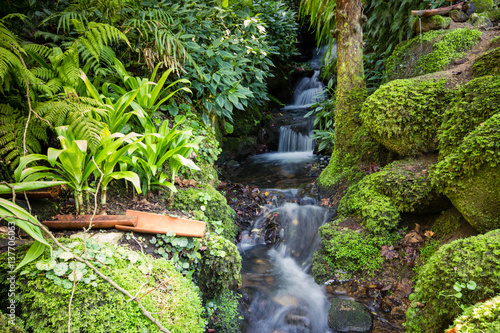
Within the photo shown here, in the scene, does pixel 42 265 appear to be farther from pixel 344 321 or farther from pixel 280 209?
pixel 280 209

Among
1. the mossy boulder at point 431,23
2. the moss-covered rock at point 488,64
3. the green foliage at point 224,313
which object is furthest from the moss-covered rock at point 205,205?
the mossy boulder at point 431,23

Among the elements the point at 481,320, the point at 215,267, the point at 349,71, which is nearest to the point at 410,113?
the point at 349,71

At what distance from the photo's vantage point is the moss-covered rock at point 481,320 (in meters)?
1.48

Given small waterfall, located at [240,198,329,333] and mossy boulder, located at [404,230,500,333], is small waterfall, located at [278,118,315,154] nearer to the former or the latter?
small waterfall, located at [240,198,329,333]

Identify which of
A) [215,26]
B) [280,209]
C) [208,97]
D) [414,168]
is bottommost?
[280,209]

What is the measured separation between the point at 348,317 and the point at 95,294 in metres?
2.40

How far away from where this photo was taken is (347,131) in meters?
4.78

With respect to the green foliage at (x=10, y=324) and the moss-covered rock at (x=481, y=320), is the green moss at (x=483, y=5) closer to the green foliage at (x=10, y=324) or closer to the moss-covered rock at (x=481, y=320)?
the moss-covered rock at (x=481, y=320)

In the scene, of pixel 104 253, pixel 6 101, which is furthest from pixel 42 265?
pixel 6 101

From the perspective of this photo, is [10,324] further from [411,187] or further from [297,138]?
[297,138]

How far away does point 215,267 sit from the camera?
2.54 metres

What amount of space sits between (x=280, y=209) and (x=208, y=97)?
2232 mm

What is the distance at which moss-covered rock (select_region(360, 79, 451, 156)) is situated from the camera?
3.44m

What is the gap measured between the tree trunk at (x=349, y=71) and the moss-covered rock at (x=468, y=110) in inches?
63.6
